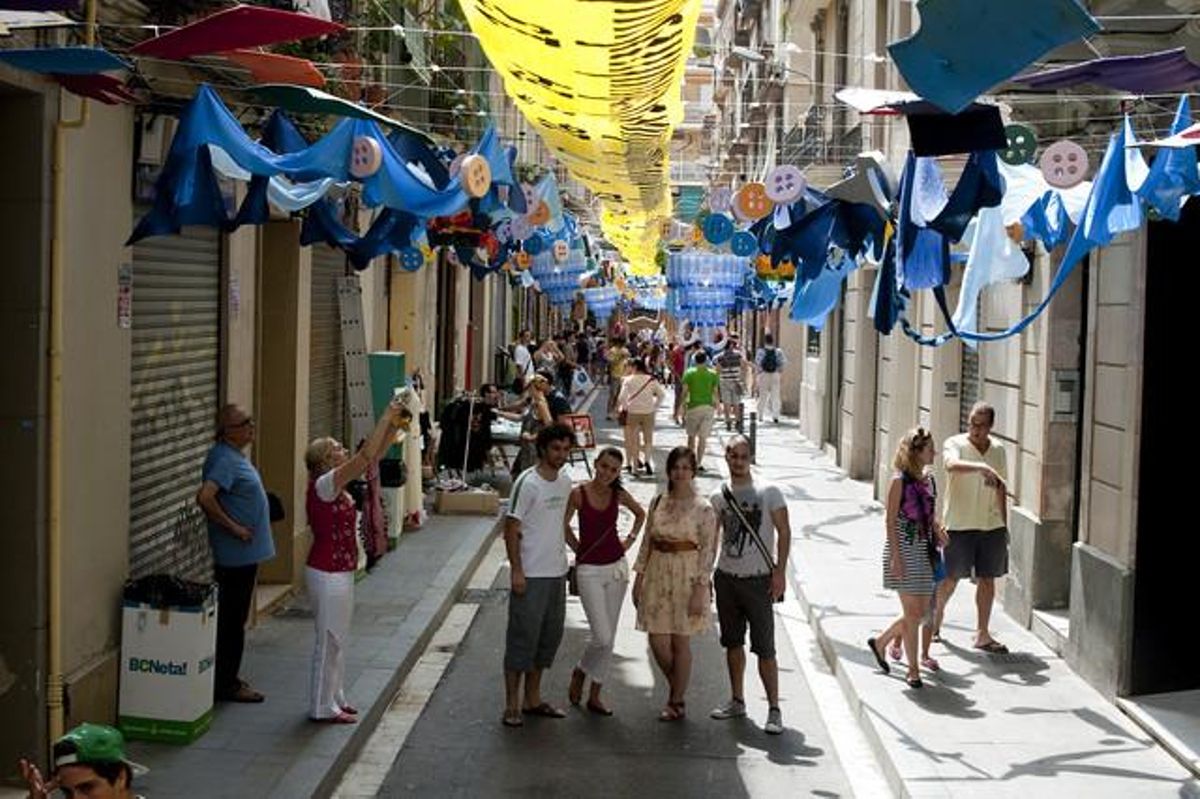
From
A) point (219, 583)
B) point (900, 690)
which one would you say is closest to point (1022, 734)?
point (900, 690)

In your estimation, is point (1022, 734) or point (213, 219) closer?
point (213, 219)

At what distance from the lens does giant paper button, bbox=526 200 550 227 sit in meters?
17.3

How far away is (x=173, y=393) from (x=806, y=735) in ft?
14.5

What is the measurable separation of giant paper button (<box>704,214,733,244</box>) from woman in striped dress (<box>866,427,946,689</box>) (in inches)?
378

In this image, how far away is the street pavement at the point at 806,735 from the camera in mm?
A: 8320

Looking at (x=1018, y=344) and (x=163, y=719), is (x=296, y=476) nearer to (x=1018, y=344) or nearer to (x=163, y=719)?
(x=163, y=719)

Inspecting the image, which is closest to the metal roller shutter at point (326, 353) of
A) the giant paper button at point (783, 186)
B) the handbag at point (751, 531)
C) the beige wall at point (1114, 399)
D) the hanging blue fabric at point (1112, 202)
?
the giant paper button at point (783, 186)

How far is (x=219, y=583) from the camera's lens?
356 inches

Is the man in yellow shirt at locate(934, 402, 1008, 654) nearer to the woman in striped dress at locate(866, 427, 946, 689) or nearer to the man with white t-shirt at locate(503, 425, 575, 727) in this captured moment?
the woman in striped dress at locate(866, 427, 946, 689)

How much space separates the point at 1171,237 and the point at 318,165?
5.19m

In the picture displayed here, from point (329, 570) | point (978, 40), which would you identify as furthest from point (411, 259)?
point (978, 40)

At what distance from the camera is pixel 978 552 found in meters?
11.2

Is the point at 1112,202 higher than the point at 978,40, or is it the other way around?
the point at 978,40

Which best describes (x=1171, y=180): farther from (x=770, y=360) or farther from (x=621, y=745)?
(x=770, y=360)
